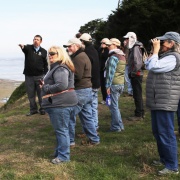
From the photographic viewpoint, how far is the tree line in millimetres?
27422

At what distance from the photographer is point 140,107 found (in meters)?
8.25

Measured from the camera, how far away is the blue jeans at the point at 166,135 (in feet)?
14.9

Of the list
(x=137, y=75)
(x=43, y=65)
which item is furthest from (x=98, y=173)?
(x=43, y=65)

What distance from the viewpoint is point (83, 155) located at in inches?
224

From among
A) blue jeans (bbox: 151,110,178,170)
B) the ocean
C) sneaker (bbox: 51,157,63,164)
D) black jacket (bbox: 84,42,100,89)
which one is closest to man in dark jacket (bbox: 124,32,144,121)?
black jacket (bbox: 84,42,100,89)

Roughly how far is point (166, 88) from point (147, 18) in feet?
82.5

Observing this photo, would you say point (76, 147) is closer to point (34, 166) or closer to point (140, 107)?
point (34, 166)

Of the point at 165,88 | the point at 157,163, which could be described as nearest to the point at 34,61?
the point at 157,163

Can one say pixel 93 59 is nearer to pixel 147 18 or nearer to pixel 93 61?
pixel 93 61

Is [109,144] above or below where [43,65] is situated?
below

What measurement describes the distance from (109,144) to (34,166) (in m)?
1.68

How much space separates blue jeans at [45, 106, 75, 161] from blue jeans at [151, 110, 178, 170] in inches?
51.6

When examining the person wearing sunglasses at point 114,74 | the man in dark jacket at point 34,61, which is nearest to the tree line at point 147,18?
the man in dark jacket at point 34,61

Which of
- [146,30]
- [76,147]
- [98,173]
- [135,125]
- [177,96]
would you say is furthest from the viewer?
[146,30]
